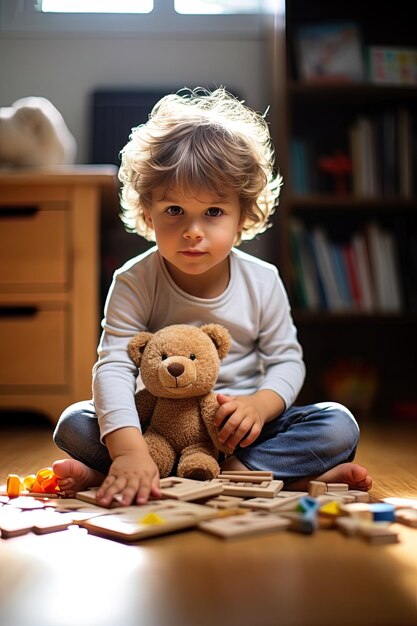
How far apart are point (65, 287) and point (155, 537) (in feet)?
3.67

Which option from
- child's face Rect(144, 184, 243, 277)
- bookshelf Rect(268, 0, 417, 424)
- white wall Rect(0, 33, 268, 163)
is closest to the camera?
child's face Rect(144, 184, 243, 277)

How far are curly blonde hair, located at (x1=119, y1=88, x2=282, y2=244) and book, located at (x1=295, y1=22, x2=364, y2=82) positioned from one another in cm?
103

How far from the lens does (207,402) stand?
1.04 m

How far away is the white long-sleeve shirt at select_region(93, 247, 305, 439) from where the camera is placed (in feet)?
3.64

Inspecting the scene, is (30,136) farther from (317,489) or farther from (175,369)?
(317,489)

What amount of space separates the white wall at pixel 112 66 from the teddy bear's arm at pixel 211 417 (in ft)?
5.11

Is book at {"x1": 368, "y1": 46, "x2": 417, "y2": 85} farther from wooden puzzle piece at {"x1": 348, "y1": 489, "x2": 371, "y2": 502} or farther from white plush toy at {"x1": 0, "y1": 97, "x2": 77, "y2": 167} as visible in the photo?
wooden puzzle piece at {"x1": 348, "y1": 489, "x2": 371, "y2": 502}

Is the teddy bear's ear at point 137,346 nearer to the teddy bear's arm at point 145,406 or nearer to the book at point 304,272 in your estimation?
the teddy bear's arm at point 145,406

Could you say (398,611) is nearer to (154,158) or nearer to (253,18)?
(154,158)

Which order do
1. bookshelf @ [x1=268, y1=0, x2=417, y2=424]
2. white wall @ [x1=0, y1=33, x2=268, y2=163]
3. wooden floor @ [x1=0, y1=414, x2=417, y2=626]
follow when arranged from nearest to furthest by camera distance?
wooden floor @ [x1=0, y1=414, x2=417, y2=626] → bookshelf @ [x1=268, y1=0, x2=417, y2=424] → white wall @ [x1=0, y1=33, x2=268, y2=163]

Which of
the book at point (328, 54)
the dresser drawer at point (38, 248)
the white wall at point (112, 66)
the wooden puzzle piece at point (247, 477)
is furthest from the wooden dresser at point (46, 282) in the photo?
the wooden puzzle piece at point (247, 477)

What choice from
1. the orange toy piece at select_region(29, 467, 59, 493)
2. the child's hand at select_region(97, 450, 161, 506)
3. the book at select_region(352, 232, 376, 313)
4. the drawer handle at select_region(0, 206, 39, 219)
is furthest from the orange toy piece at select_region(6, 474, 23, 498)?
the book at select_region(352, 232, 376, 313)

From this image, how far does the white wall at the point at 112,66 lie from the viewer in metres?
2.41

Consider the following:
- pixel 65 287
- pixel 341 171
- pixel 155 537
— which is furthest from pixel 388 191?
pixel 155 537
